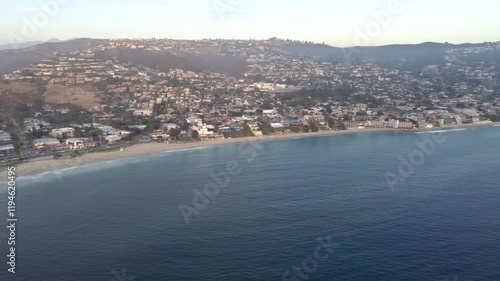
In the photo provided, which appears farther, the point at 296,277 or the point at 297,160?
the point at 297,160

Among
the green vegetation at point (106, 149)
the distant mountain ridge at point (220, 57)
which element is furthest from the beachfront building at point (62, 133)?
the distant mountain ridge at point (220, 57)

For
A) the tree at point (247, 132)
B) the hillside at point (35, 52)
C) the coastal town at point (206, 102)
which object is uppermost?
the hillside at point (35, 52)

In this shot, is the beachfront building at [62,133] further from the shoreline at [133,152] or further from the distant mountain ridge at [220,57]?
the distant mountain ridge at [220,57]

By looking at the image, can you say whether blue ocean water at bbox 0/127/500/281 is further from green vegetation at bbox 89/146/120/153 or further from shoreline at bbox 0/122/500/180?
green vegetation at bbox 89/146/120/153

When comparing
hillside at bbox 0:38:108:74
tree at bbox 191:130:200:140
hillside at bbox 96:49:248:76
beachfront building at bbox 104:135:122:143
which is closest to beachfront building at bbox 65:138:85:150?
beachfront building at bbox 104:135:122:143

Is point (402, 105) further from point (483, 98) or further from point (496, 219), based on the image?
point (496, 219)

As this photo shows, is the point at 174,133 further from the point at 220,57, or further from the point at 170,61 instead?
the point at 220,57

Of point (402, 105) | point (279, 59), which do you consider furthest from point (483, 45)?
point (402, 105)
